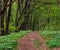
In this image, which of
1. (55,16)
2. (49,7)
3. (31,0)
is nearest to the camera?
(31,0)

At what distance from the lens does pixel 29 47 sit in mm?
10727

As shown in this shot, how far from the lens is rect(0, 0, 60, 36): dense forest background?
2073 cm

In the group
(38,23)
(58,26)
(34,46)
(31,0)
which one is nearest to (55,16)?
(58,26)

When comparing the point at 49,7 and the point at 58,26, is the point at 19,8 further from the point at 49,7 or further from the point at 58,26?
the point at 58,26

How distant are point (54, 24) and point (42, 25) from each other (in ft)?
14.5

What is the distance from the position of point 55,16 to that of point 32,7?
628 cm

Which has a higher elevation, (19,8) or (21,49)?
(19,8)

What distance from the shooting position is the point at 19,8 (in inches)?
975

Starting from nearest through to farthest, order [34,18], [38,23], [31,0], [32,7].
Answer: [31,0] < [32,7] < [34,18] < [38,23]

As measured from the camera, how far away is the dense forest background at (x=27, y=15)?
2073 centimetres

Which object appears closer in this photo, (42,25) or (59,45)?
(59,45)

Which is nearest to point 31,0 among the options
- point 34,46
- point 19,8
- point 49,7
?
point 19,8

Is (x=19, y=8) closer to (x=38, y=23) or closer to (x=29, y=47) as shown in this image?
(x=38, y=23)

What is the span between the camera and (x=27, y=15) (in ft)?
85.0
